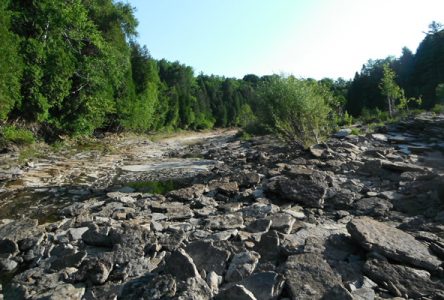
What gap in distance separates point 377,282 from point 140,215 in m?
4.59

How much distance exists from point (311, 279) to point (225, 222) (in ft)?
8.25

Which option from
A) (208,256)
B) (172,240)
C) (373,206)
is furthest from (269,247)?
(373,206)

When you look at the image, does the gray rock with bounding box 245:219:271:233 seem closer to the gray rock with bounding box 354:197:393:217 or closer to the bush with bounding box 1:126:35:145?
the gray rock with bounding box 354:197:393:217

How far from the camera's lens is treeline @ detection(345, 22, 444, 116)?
55.8 m

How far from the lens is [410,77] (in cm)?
6084

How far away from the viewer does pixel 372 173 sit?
1013cm

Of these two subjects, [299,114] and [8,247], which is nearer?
[8,247]

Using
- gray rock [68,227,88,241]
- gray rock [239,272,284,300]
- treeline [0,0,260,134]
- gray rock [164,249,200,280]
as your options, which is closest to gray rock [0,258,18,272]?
gray rock [68,227,88,241]

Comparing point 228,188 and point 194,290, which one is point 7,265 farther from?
point 228,188

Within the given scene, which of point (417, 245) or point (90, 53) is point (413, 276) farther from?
point (90, 53)

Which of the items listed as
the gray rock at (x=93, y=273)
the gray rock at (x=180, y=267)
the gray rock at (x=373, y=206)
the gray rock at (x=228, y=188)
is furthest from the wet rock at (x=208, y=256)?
the gray rock at (x=228, y=188)

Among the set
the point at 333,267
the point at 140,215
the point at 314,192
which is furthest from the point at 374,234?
the point at 140,215

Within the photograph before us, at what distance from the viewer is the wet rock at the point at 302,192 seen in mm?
7395

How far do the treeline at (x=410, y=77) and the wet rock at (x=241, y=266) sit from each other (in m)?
55.9
